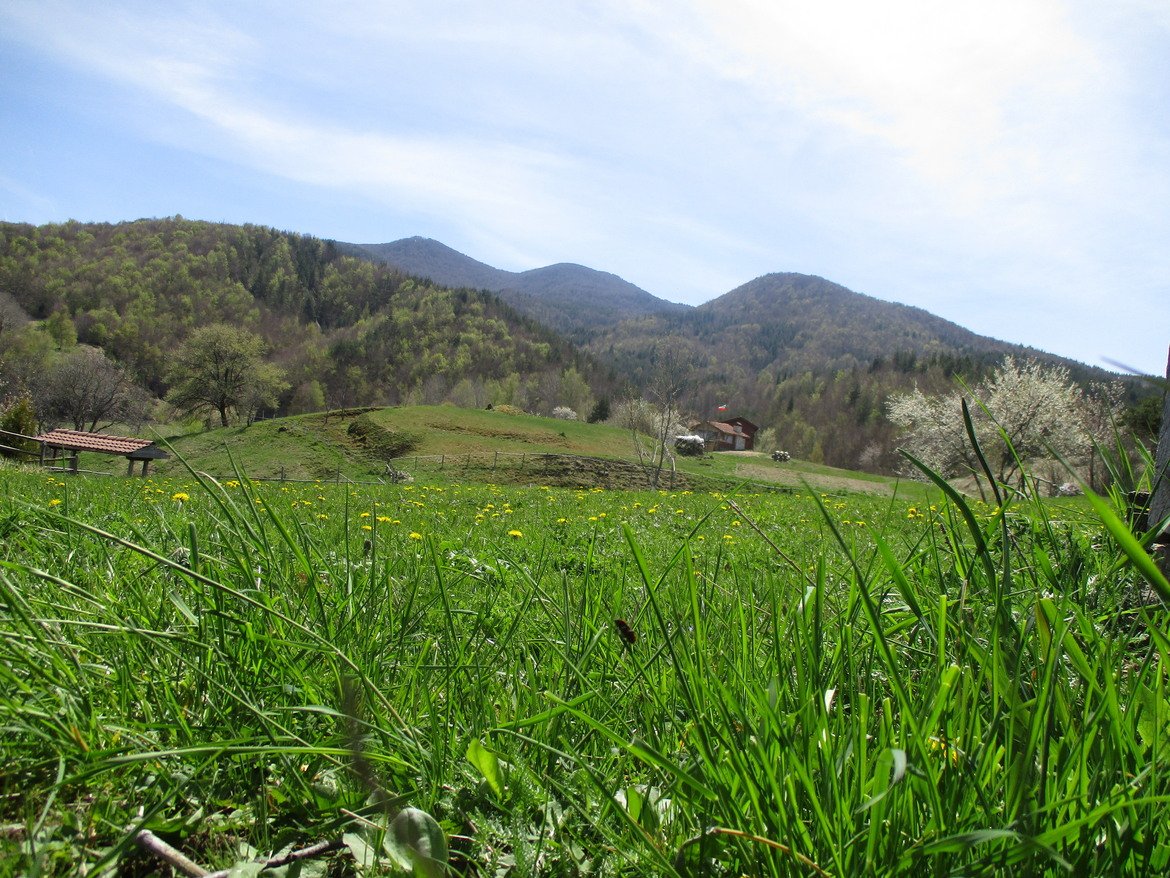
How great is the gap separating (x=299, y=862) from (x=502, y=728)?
35cm

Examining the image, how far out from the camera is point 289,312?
6826 inches

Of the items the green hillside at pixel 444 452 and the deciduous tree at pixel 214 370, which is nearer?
the green hillside at pixel 444 452

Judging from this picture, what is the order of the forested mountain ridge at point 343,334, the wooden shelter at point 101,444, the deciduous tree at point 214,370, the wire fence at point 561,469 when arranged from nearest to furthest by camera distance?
the wooden shelter at point 101,444, the wire fence at point 561,469, the deciduous tree at point 214,370, the forested mountain ridge at point 343,334

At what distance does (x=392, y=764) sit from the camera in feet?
3.93

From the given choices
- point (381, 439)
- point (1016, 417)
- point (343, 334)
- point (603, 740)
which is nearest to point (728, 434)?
point (1016, 417)

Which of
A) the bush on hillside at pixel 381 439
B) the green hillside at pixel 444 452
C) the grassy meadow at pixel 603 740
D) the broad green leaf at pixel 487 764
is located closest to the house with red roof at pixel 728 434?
the green hillside at pixel 444 452

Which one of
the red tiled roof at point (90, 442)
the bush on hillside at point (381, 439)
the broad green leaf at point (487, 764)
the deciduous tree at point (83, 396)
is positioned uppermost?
the broad green leaf at point (487, 764)

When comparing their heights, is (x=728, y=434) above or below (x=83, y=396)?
above

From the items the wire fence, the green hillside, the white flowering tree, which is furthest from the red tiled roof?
the white flowering tree

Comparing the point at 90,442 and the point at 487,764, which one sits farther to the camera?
the point at 90,442

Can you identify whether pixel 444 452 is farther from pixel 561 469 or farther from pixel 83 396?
pixel 83 396

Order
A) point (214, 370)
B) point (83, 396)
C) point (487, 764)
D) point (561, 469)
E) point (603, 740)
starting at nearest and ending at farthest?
point (487, 764), point (603, 740), point (561, 469), point (214, 370), point (83, 396)

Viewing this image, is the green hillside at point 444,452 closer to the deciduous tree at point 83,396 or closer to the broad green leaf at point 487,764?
the broad green leaf at point 487,764

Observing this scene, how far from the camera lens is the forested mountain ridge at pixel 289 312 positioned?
125 metres
